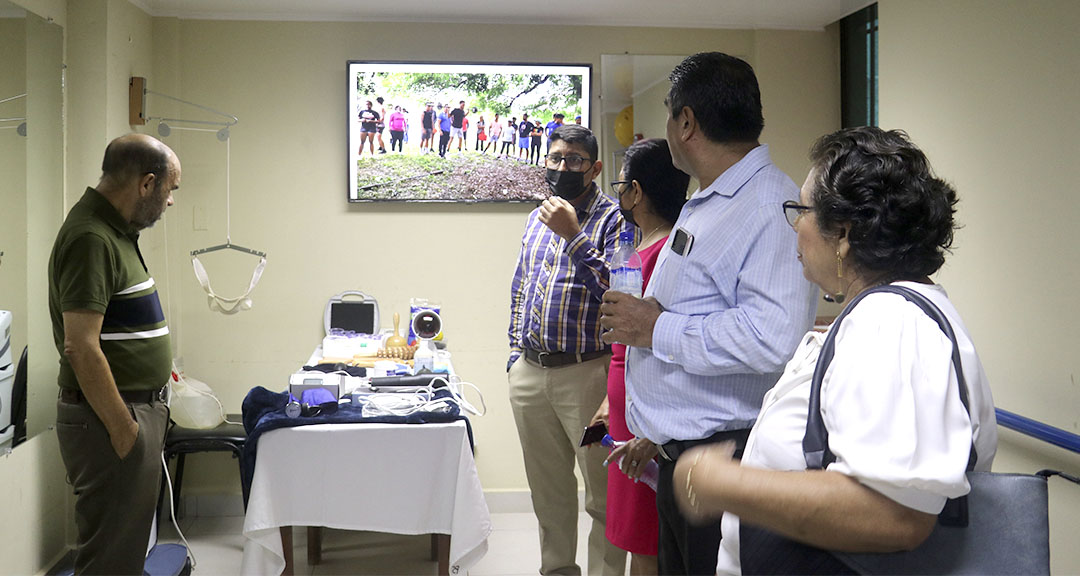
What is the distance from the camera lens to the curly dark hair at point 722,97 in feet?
5.98

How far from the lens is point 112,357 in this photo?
2.52 meters

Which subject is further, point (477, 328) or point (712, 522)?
point (477, 328)

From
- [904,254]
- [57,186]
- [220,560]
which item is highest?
[57,186]

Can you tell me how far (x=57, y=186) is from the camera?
3402mm

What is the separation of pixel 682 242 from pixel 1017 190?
121 cm

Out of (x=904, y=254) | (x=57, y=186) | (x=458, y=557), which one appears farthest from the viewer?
(x=57, y=186)

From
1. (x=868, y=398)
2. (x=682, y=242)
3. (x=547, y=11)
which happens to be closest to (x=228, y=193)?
(x=547, y=11)

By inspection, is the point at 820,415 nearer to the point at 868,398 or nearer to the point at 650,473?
the point at 868,398

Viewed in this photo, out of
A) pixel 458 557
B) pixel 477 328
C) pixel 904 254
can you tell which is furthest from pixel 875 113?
pixel 904 254

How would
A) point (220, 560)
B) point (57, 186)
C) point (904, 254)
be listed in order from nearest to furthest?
point (904, 254) → point (57, 186) → point (220, 560)

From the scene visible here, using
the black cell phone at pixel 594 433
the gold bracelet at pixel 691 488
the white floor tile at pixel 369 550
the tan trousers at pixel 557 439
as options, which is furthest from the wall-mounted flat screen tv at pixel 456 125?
the gold bracelet at pixel 691 488

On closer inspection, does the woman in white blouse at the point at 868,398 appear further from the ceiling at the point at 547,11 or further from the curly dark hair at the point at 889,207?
the ceiling at the point at 547,11

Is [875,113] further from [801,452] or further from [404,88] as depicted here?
[801,452]

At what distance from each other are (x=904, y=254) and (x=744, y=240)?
1.93 ft
